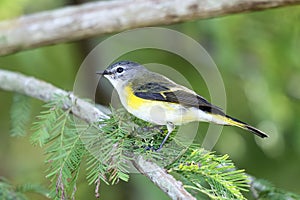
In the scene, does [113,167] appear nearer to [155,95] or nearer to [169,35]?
[155,95]

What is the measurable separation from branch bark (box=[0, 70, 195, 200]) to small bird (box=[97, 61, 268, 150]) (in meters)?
A: 0.15

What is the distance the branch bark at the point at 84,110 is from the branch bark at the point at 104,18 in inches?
11.8

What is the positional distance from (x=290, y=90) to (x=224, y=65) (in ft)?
1.57

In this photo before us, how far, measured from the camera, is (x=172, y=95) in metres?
2.06

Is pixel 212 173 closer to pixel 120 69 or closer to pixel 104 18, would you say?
pixel 120 69

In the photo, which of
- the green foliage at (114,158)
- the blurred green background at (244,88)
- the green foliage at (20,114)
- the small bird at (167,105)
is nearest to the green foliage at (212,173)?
the green foliage at (114,158)

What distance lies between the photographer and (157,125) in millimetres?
2025

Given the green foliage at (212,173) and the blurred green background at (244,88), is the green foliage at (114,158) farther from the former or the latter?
the blurred green background at (244,88)

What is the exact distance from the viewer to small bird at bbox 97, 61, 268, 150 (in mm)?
1946

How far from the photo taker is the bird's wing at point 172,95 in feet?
6.47

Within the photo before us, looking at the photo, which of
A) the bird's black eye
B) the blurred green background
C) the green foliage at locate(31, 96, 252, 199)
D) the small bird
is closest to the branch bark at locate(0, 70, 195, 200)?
the green foliage at locate(31, 96, 252, 199)

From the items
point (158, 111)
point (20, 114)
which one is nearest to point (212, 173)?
point (158, 111)

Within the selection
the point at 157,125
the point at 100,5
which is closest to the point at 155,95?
the point at 157,125

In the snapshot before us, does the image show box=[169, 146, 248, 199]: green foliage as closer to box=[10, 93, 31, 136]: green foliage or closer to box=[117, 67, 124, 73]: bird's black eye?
box=[117, 67, 124, 73]: bird's black eye
